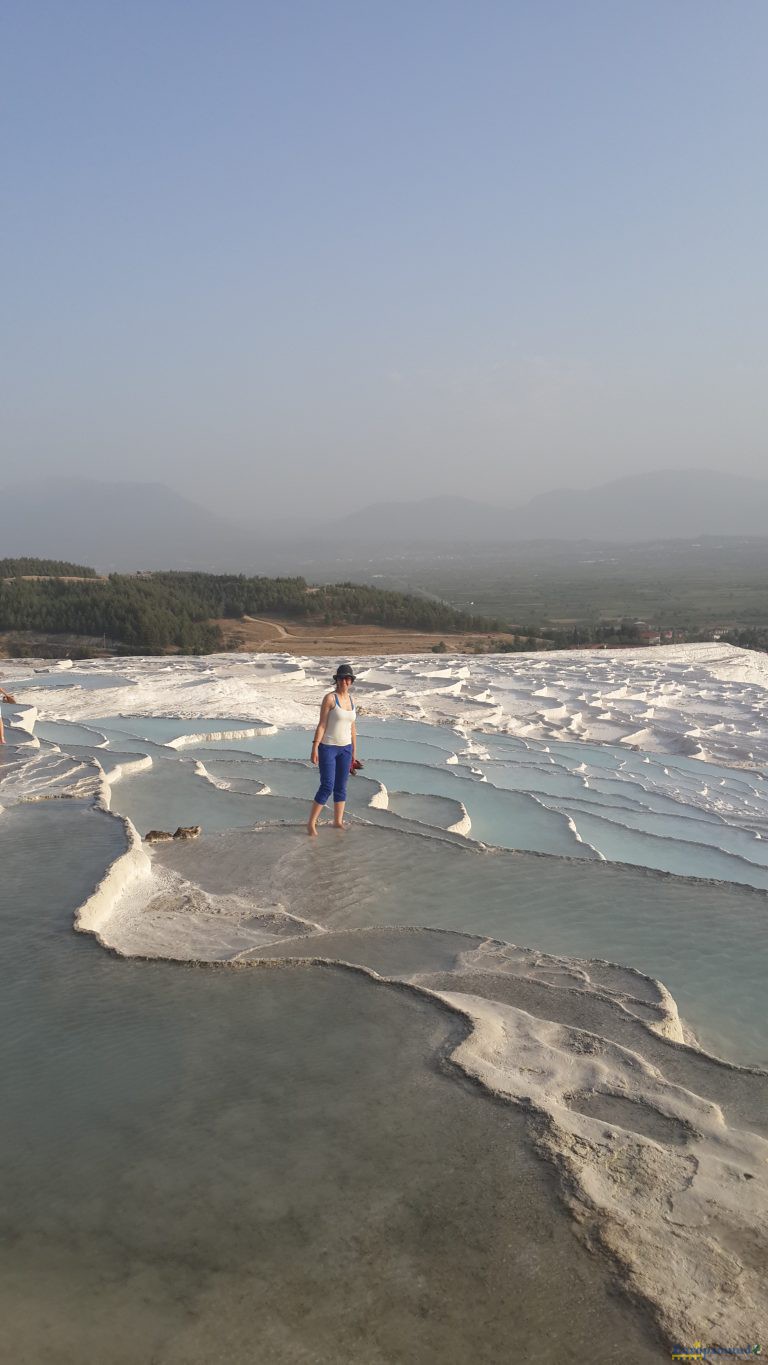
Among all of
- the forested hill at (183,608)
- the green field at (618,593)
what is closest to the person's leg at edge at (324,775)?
the forested hill at (183,608)

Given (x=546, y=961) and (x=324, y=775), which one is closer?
(x=546, y=961)

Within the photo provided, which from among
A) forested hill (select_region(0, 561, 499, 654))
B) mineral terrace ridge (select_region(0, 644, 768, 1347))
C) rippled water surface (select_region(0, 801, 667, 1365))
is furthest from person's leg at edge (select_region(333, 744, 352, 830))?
forested hill (select_region(0, 561, 499, 654))

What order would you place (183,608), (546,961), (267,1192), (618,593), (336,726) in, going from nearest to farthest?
1. (267,1192)
2. (546,961)
3. (336,726)
4. (183,608)
5. (618,593)

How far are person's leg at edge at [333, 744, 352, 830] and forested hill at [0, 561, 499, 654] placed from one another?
1413 cm

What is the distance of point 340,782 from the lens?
5.66 metres

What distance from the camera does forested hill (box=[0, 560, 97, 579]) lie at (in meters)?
25.8

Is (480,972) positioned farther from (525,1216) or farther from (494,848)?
(494,848)

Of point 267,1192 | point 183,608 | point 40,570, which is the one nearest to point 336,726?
point 267,1192

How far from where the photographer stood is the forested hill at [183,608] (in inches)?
781

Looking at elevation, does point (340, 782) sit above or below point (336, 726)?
below

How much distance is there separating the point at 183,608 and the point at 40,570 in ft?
22.8

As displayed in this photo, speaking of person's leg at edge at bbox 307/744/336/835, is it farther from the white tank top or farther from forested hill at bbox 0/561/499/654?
forested hill at bbox 0/561/499/654

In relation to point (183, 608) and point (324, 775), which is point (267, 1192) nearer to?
point (324, 775)

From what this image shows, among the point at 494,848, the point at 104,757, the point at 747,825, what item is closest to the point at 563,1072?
the point at 494,848
